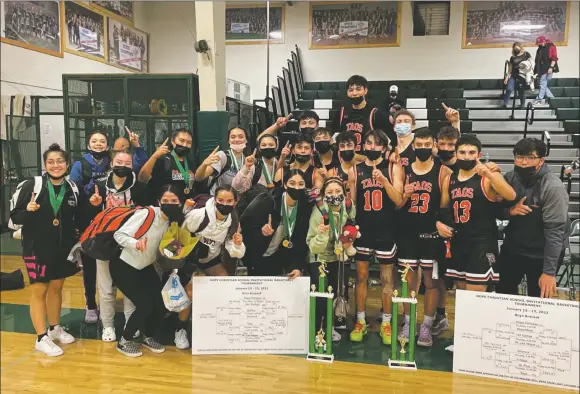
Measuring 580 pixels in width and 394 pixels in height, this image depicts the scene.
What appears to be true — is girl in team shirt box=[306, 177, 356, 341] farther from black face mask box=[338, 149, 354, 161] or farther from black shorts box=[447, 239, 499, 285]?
black shorts box=[447, 239, 499, 285]

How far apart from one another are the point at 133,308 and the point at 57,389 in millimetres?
836

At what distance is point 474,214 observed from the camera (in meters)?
3.37

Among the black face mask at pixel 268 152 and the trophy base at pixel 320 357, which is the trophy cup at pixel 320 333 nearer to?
the trophy base at pixel 320 357

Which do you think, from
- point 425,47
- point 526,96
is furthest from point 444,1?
point 526,96

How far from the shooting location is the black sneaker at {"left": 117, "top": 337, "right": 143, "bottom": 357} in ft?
11.8

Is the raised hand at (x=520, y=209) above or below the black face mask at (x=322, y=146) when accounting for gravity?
below

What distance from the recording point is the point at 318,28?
11.8 m

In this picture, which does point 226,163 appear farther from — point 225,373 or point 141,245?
point 225,373

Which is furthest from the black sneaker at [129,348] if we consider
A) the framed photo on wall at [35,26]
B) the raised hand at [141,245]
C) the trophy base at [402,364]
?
the framed photo on wall at [35,26]

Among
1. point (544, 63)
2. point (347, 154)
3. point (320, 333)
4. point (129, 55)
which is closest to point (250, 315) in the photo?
point (320, 333)

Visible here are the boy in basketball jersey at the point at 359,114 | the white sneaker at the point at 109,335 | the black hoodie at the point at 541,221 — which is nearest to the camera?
the black hoodie at the point at 541,221

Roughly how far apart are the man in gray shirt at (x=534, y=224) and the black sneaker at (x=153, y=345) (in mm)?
2745

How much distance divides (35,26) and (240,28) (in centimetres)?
496

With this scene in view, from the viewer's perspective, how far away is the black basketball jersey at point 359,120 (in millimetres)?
4375
